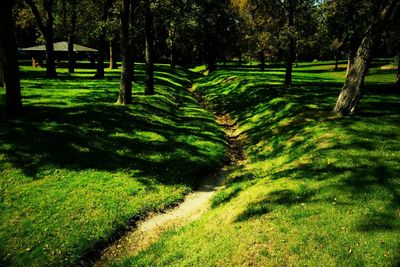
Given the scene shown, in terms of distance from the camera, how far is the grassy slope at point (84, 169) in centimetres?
1307

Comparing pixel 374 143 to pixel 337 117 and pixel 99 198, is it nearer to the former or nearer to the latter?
pixel 337 117

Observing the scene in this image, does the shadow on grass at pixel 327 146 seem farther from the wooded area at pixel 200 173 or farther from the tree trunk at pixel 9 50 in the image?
the tree trunk at pixel 9 50

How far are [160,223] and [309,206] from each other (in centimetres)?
606

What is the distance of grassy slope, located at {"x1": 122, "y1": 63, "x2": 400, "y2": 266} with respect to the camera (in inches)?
416

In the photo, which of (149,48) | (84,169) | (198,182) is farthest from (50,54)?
(198,182)

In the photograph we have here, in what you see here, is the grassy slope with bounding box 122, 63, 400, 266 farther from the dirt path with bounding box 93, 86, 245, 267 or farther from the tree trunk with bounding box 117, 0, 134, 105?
the tree trunk with bounding box 117, 0, 134, 105

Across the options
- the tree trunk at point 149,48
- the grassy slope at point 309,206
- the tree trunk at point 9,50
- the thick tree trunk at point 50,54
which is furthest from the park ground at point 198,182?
the thick tree trunk at point 50,54

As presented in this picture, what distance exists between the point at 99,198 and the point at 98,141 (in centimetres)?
557

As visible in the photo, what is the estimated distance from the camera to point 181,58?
371 ft

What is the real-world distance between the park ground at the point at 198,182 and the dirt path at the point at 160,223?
0.44 metres

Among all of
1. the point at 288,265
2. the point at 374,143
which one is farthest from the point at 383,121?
the point at 288,265

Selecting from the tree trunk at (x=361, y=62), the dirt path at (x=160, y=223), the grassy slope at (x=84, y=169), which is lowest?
the dirt path at (x=160, y=223)

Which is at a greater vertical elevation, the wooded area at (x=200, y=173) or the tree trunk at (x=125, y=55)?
the tree trunk at (x=125, y=55)

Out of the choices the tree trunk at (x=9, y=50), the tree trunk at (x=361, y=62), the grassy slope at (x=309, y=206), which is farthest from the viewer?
the tree trunk at (x=9, y=50)
